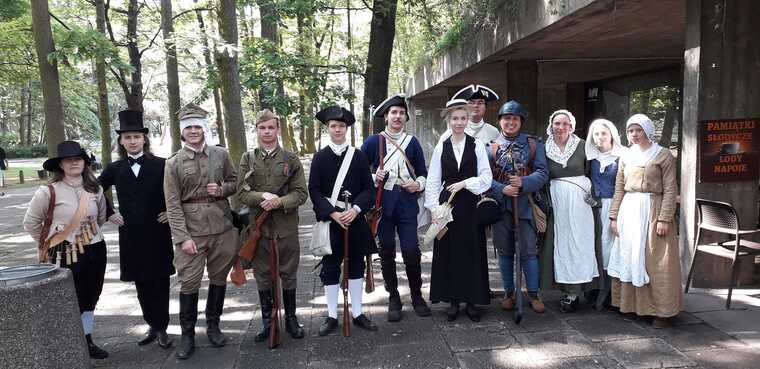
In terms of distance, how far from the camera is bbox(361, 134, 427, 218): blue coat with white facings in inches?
180

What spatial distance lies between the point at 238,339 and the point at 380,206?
168 centimetres

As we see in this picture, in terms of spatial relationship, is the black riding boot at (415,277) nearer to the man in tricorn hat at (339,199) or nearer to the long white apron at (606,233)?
the man in tricorn hat at (339,199)

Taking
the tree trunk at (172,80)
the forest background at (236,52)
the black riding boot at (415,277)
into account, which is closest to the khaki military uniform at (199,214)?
the black riding boot at (415,277)

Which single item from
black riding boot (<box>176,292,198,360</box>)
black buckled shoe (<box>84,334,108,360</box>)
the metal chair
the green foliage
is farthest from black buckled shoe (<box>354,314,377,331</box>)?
the green foliage

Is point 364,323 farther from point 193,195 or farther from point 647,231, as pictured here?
point 647,231

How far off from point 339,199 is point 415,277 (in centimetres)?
109

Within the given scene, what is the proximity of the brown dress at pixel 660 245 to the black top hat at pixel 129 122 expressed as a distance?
13.4 ft

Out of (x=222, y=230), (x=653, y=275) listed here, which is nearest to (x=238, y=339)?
(x=222, y=230)

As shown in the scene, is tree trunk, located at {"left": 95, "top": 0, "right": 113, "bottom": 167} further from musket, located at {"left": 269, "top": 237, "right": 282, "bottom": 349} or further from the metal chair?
the metal chair

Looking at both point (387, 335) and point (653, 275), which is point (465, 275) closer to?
point (387, 335)

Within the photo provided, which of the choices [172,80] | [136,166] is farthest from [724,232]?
[172,80]

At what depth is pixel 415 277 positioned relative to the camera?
4.71 meters

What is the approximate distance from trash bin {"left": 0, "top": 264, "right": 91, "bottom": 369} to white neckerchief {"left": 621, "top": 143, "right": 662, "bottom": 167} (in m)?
4.29

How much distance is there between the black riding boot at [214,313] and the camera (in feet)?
13.6
